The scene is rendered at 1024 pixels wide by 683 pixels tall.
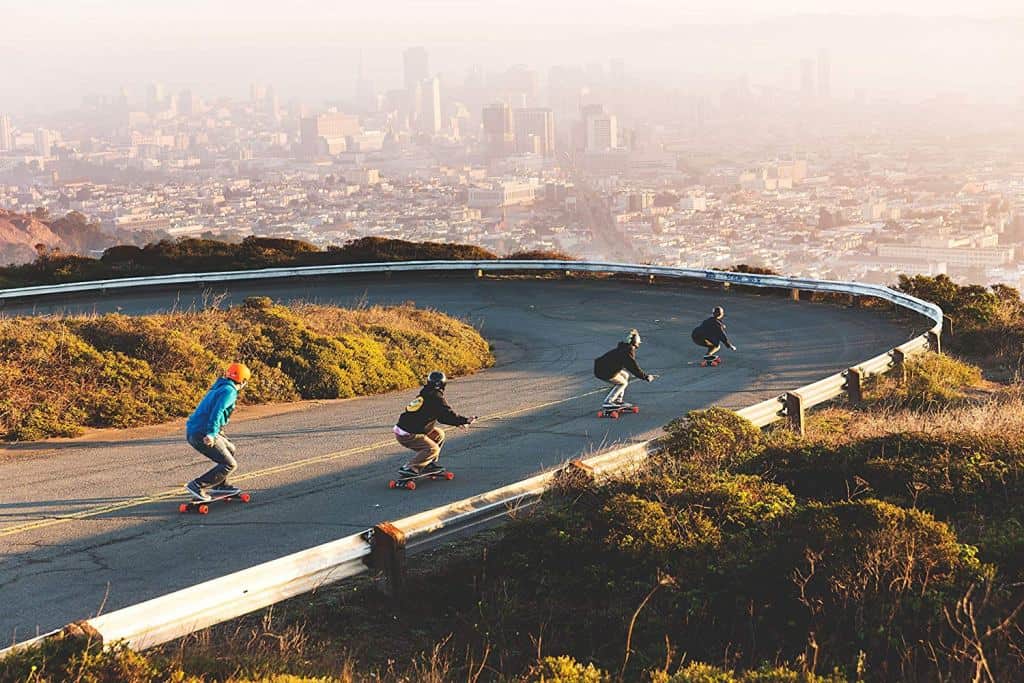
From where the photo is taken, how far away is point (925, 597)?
305 inches

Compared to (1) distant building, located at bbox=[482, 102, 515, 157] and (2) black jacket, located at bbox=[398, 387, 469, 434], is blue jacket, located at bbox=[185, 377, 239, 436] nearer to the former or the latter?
(2) black jacket, located at bbox=[398, 387, 469, 434]

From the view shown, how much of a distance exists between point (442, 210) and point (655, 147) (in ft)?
214

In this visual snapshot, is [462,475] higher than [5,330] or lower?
lower

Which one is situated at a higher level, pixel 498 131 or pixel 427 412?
pixel 498 131

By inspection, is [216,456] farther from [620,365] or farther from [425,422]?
[620,365]

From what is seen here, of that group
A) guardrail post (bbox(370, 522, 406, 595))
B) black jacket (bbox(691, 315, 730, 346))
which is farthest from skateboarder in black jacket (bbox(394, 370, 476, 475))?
black jacket (bbox(691, 315, 730, 346))

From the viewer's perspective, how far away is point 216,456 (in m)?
12.0

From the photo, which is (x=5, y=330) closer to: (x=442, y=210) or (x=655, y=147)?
(x=442, y=210)

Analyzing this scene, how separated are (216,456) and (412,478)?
237cm

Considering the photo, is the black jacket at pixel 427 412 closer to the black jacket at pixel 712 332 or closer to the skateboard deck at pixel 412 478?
the skateboard deck at pixel 412 478

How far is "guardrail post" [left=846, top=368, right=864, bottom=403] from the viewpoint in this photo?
657 inches

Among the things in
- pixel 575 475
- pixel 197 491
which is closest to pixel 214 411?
pixel 197 491

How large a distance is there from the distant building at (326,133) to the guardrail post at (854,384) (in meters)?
154

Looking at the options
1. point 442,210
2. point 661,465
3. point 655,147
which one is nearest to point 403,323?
point 661,465
